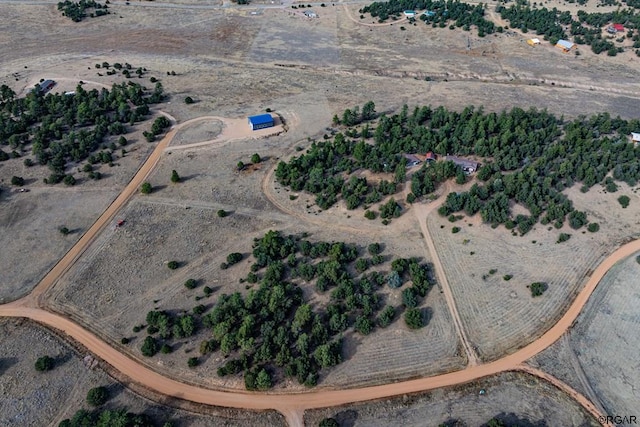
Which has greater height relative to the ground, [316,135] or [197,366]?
[316,135]

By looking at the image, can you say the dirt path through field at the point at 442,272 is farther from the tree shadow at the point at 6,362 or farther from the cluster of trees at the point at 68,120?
the cluster of trees at the point at 68,120

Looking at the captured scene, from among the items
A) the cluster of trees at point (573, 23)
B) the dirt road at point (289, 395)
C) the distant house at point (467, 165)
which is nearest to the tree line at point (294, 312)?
the dirt road at point (289, 395)

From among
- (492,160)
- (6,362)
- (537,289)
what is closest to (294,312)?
(537,289)

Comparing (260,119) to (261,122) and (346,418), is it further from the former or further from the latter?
(346,418)

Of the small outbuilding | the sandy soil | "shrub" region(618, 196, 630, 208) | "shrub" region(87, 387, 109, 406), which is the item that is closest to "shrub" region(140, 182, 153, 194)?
the small outbuilding

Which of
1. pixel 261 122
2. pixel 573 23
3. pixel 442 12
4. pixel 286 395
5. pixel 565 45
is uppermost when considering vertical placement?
pixel 573 23

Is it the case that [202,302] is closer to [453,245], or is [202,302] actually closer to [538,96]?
[453,245]

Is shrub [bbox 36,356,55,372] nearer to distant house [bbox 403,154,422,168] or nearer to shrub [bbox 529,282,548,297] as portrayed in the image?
shrub [bbox 529,282,548,297]

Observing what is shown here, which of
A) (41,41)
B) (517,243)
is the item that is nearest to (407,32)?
(517,243)
